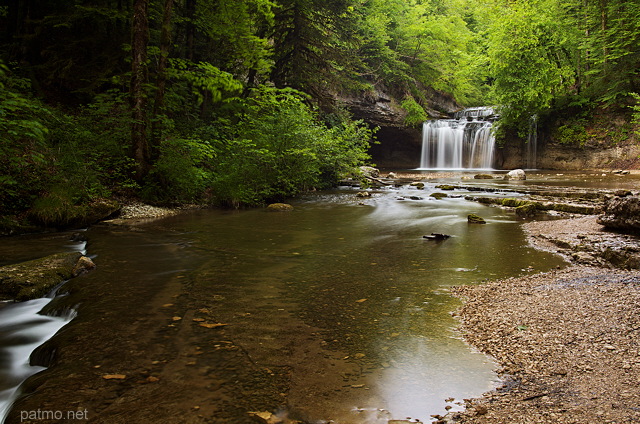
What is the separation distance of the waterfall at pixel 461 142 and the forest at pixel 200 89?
14.2 ft

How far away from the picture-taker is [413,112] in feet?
104

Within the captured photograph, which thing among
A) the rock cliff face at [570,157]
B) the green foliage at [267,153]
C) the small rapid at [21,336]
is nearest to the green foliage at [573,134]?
the rock cliff face at [570,157]

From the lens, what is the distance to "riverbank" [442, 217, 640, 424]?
203 centimetres

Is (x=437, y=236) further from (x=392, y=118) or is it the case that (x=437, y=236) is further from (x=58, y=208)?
(x=392, y=118)

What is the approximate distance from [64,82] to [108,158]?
23.4 feet

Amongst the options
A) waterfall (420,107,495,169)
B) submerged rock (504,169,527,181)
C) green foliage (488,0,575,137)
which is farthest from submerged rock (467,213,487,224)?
waterfall (420,107,495,169)

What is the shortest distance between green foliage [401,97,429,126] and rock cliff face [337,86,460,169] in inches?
18.3

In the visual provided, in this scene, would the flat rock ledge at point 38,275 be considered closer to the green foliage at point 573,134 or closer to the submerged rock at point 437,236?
the submerged rock at point 437,236

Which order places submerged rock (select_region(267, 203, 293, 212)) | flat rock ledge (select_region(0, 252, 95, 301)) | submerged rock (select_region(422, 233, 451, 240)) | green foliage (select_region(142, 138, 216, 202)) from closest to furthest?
flat rock ledge (select_region(0, 252, 95, 301)), submerged rock (select_region(422, 233, 451, 240)), green foliage (select_region(142, 138, 216, 202)), submerged rock (select_region(267, 203, 293, 212))

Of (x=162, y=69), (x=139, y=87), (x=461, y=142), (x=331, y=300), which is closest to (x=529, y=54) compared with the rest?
(x=461, y=142)

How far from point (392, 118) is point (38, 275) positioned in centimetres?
3052

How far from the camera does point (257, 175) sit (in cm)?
1223

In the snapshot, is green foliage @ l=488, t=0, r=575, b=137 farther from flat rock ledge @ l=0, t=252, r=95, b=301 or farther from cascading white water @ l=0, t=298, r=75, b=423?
cascading white water @ l=0, t=298, r=75, b=423

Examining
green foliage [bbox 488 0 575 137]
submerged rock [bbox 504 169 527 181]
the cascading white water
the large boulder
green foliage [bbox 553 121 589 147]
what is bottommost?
the cascading white water
